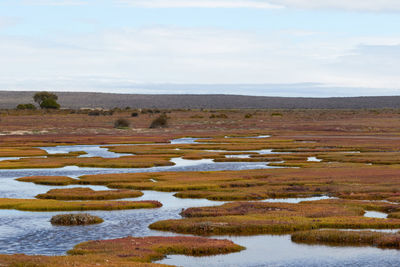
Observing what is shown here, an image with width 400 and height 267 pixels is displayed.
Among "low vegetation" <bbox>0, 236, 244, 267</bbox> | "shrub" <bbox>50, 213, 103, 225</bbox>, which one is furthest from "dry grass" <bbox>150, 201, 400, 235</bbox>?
"shrub" <bbox>50, 213, 103, 225</bbox>

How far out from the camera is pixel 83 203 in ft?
117

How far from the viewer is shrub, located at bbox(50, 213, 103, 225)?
30.5 meters

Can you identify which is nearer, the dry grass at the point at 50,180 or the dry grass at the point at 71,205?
the dry grass at the point at 71,205

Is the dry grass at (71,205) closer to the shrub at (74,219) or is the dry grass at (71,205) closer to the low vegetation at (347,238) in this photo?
the shrub at (74,219)

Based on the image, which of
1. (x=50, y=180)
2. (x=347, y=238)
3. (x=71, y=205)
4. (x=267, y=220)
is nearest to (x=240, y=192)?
(x=267, y=220)

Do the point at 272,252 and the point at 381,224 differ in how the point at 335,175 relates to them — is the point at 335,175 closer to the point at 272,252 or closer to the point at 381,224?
the point at 381,224

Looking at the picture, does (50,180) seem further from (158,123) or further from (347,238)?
(158,123)

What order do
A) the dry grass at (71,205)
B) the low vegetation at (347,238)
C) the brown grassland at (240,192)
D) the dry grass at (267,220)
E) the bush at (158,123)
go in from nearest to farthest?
the brown grassland at (240,192)
the low vegetation at (347,238)
the dry grass at (267,220)
the dry grass at (71,205)
the bush at (158,123)

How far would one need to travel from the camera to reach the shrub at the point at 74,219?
30547 millimetres

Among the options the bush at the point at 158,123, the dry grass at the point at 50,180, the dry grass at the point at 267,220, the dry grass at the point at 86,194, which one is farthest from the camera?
the bush at the point at 158,123

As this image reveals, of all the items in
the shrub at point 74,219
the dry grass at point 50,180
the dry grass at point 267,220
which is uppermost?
the dry grass at point 267,220

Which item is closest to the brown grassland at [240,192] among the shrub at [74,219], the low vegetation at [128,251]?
the low vegetation at [128,251]

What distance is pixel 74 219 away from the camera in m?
30.6

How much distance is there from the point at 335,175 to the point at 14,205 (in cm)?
2411
